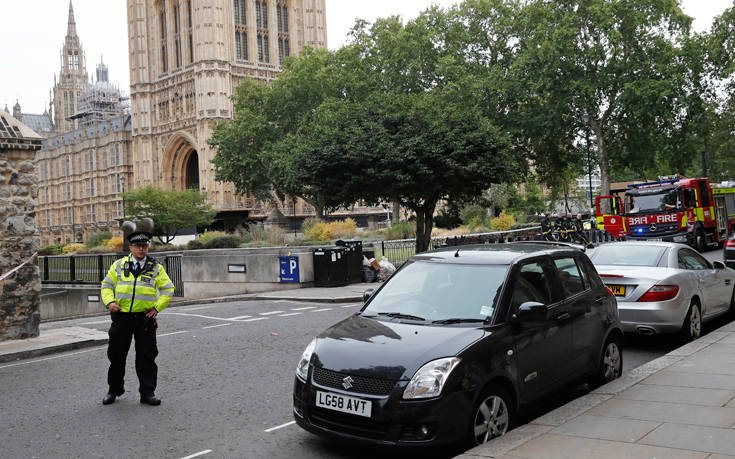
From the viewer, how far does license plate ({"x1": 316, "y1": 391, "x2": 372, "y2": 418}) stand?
464 centimetres

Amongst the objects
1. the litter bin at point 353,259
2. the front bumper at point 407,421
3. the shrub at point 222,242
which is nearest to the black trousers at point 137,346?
the front bumper at point 407,421

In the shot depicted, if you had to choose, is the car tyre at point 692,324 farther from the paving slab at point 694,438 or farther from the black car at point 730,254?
the black car at point 730,254

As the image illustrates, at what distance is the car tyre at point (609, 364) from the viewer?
258 inches

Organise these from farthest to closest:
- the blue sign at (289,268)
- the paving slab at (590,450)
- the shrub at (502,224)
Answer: the shrub at (502,224) < the blue sign at (289,268) < the paving slab at (590,450)

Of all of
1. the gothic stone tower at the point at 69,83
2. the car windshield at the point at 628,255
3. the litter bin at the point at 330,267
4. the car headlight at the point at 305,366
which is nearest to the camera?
the car headlight at the point at 305,366

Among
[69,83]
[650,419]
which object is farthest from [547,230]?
[69,83]

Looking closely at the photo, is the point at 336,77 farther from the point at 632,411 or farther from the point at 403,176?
the point at 632,411

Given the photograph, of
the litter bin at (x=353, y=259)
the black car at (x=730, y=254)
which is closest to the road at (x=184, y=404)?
the black car at (x=730, y=254)

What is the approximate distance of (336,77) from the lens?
48938 millimetres

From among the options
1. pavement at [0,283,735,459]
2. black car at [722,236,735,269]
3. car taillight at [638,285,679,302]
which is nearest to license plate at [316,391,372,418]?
pavement at [0,283,735,459]

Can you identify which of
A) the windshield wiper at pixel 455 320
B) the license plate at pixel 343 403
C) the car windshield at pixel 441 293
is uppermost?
the car windshield at pixel 441 293

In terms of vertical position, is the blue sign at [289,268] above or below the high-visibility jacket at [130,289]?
below

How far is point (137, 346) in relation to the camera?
6734 mm

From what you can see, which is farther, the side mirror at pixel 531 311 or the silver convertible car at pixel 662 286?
the silver convertible car at pixel 662 286
